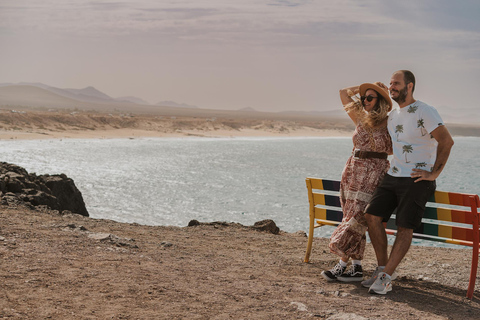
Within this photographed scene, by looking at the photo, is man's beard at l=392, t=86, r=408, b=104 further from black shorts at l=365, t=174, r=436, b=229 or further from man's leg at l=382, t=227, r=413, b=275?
man's leg at l=382, t=227, r=413, b=275

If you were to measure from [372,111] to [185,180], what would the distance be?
16.4 meters

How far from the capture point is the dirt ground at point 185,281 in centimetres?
415

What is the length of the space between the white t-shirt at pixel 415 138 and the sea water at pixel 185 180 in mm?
7380

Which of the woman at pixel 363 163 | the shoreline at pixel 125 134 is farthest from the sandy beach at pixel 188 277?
the shoreline at pixel 125 134

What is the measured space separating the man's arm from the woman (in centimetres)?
46

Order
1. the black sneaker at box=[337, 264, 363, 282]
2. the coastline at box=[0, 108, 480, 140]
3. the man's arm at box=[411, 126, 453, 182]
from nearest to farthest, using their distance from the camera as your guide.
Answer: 1. the man's arm at box=[411, 126, 453, 182]
2. the black sneaker at box=[337, 264, 363, 282]
3. the coastline at box=[0, 108, 480, 140]

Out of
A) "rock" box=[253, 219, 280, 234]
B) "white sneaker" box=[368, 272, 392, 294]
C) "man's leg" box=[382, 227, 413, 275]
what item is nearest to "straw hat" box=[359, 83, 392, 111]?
"man's leg" box=[382, 227, 413, 275]

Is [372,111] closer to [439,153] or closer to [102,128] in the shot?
[439,153]

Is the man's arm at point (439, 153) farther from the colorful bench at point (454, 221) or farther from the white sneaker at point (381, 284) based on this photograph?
the white sneaker at point (381, 284)

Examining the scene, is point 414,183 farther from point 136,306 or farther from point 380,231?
point 136,306

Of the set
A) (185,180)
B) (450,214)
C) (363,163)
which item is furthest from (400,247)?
(185,180)

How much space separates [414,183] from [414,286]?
113 cm

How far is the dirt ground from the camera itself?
4152mm

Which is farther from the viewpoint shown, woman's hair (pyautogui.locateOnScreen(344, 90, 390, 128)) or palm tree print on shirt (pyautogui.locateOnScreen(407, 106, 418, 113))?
→ woman's hair (pyautogui.locateOnScreen(344, 90, 390, 128))
